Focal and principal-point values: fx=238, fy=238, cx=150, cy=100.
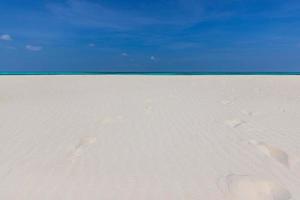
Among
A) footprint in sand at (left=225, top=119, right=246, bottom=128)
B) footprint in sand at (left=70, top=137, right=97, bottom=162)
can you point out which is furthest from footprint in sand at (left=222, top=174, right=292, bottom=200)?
footprint in sand at (left=225, top=119, right=246, bottom=128)

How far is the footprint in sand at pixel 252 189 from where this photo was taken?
2.09m

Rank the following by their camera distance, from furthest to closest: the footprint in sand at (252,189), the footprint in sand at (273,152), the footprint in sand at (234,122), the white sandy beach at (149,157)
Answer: the footprint in sand at (234,122)
the footprint in sand at (273,152)
the white sandy beach at (149,157)
the footprint in sand at (252,189)

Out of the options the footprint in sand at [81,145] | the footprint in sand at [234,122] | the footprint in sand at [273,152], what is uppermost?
the footprint in sand at [273,152]

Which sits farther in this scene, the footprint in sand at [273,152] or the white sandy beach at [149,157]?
the footprint in sand at [273,152]

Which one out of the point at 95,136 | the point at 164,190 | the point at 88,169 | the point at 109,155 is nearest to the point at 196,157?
the point at 164,190

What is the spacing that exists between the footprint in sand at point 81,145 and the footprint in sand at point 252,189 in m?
1.76

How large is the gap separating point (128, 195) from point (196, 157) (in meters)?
1.08

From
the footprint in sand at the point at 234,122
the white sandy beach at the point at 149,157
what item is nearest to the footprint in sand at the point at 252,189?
the white sandy beach at the point at 149,157

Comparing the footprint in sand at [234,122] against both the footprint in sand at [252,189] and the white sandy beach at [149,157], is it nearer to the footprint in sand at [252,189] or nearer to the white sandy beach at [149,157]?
the white sandy beach at [149,157]

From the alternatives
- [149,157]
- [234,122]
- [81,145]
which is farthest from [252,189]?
[234,122]

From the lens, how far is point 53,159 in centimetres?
285

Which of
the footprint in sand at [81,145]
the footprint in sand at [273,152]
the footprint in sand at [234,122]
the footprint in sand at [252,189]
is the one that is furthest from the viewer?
the footprint in sand at [234,122]

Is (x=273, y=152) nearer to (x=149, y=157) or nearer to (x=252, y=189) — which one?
(x=252, y=189)

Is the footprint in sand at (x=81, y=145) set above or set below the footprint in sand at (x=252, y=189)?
below
